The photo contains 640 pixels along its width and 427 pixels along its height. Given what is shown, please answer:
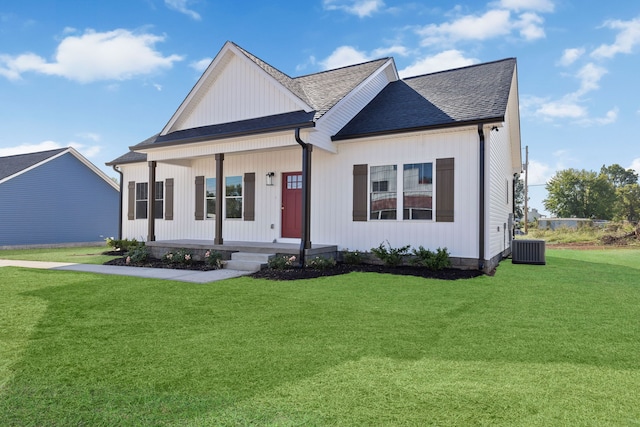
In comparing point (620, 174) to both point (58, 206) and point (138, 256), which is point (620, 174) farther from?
point (58, 206)

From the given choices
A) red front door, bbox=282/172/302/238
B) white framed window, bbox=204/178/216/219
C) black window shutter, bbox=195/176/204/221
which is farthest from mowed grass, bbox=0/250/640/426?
black window shutter, bbox=195/176/204/221

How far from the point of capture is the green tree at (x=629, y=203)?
50.1 meters

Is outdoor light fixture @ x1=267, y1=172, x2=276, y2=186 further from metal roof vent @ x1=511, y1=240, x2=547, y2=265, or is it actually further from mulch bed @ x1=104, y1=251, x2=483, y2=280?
metal roof vent @ x1=511, y1=240, x2=547, y2=265

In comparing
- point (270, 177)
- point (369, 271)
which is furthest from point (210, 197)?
point (369, 271)

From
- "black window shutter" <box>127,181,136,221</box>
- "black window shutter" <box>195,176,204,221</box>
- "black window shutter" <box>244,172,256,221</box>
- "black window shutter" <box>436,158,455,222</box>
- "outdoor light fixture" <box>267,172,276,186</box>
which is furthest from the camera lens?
"black window shutter" <box>127,181,136,221</box>

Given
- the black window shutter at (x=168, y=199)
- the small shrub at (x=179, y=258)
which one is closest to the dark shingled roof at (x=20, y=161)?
the black window shutter at (x=168, y=199)

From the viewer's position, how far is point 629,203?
50781 mm

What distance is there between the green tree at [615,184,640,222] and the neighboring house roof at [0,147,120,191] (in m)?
60.6

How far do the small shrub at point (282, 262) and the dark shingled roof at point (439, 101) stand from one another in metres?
3.53

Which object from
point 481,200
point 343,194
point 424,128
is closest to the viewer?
point 481,200

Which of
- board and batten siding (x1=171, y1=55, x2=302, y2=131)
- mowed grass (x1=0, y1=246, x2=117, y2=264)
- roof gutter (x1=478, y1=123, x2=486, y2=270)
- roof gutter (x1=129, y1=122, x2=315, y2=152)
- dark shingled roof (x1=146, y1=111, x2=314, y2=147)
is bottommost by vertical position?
mowed grass (x1=0, y1=246, x2=117, y2=264)

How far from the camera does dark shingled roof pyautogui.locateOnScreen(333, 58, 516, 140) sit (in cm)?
862

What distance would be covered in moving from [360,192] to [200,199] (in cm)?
604

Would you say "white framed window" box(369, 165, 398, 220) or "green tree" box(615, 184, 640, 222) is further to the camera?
"green tree" box(615, 184, 640, 222)
